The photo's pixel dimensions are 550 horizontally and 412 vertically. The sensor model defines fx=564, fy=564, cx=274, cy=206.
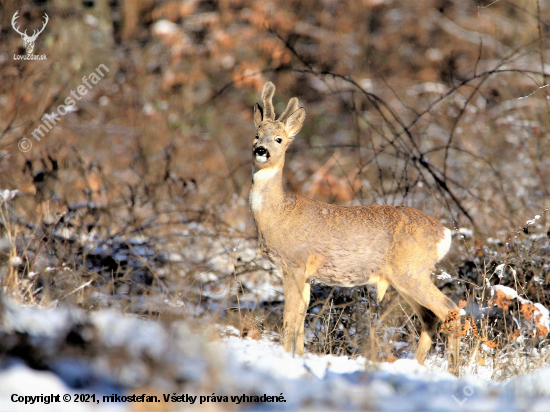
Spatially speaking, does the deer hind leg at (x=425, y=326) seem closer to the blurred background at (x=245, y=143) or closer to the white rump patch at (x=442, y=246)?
the blurred background at (x=245, y=143)

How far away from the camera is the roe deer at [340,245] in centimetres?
457

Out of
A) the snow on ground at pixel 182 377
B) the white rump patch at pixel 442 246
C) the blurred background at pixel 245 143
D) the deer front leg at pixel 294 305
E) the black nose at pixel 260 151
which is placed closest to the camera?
the snow on ground at pixel 182 377

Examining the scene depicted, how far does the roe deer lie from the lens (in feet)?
15.0

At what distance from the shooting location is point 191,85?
45.9 ft

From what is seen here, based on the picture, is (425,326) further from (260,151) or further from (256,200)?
(260,151)

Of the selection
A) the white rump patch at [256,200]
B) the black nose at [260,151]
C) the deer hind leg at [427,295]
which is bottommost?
the deer hind leg at [427,295]

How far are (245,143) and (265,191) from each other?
9276 millimetres

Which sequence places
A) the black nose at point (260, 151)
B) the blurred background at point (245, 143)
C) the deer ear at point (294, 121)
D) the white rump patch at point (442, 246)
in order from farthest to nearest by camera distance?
the blurred background at point (245, 143), the deer ear at point (294, 121), the white rump patch at point (442, 246), the black nose at point (260, 151)

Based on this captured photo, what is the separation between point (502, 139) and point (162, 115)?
23.0ft

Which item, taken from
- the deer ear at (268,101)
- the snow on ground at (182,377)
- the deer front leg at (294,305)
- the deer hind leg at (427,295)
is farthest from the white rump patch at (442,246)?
the deer ear at (268,101)

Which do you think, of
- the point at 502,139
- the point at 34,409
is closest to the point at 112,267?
the point at 34,409

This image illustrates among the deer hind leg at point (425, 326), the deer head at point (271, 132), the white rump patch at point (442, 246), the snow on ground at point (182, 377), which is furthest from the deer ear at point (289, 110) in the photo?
the snow on ground at point (182, 377)

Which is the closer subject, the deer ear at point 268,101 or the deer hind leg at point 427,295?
the deer hind leg at point 427,295

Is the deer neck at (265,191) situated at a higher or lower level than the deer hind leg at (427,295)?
higher
